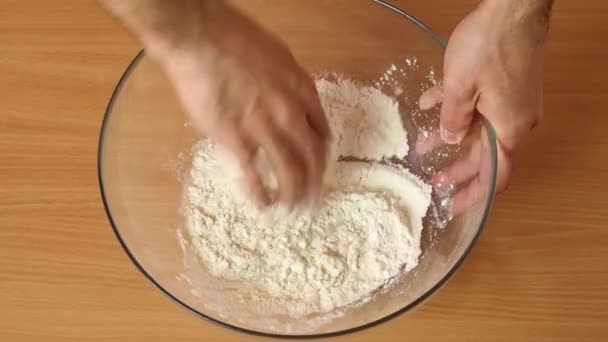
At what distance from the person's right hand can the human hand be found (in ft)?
0.62

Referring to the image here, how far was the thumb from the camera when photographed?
A: 2.80 ft

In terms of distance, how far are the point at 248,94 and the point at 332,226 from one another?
275 mm

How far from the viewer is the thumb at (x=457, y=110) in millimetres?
854

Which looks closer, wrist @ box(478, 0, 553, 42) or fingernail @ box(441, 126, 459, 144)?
wrist @ box(478, 0, 553, 42)

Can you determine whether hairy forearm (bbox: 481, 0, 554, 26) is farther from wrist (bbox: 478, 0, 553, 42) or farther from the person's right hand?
the person's right hand

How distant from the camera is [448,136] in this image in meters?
0.95

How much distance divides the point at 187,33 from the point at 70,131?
14.6 inches

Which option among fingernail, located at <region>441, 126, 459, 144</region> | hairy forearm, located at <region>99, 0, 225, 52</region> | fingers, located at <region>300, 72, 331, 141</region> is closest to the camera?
hairy forearm, located at <region>99, 0, 225, 52</region>

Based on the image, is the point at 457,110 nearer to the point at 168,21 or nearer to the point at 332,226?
the point at 332,226

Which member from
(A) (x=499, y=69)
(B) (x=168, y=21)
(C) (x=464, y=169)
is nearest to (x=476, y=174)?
(C) (x=464, y=169)

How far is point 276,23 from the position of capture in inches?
39.3

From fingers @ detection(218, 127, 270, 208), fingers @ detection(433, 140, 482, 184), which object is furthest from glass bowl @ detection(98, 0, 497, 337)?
fingers @ detection(218, 127, 270, 208)

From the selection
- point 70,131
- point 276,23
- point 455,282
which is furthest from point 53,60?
point 455,282

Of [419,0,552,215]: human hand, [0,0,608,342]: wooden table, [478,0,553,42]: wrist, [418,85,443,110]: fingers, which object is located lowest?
[0,0,608,342]: wooden table
